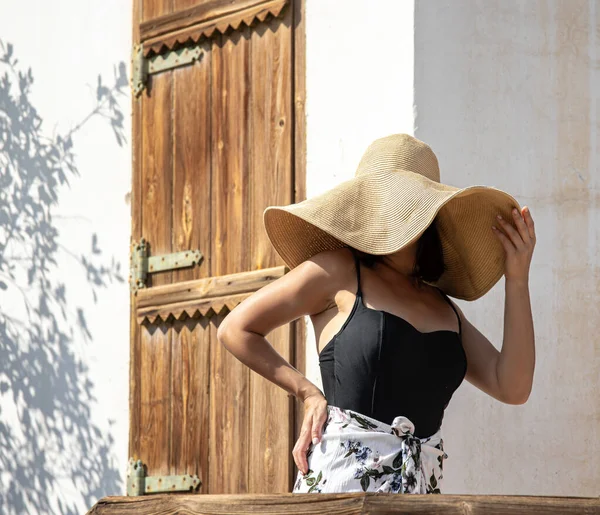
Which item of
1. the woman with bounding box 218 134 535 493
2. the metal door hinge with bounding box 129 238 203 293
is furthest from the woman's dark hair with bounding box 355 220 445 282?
the metal door hinge with bounding box 129 238 203 293

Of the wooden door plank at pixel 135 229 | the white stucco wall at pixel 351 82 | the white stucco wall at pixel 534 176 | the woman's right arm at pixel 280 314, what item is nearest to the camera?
the woman's right arm at pixel 280 314

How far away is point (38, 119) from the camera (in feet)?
19.7

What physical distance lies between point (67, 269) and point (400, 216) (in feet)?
9.76

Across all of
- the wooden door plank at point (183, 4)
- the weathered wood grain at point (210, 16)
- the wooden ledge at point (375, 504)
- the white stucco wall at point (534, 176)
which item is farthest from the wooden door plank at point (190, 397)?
the wooden ledge at point (375, 504)

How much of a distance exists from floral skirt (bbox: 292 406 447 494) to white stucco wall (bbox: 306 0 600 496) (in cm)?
132

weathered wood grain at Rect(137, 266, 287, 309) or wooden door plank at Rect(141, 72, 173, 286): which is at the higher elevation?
wooden door plank at Rect(141, 72, 173, 286)

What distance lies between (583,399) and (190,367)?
5.34 feet

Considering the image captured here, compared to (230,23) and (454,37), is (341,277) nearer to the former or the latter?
(454,37)

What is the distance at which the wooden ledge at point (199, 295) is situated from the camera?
4.70 metres

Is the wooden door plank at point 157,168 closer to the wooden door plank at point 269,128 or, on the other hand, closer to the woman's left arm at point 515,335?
the wooden door plank at point 269,128

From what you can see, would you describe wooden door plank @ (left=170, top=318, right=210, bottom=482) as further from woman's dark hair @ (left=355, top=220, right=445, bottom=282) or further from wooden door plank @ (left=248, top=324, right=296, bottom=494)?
woman's dark hair @ (left=355, top=220, right=445, bottom=282)

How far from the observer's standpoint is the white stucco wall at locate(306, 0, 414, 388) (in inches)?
174

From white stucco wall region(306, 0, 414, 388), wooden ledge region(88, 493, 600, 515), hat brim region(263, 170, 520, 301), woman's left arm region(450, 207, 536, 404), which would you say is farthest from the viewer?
white stucco wall region(306, 0, 414, 388)

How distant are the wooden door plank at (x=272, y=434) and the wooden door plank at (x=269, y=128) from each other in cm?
44
